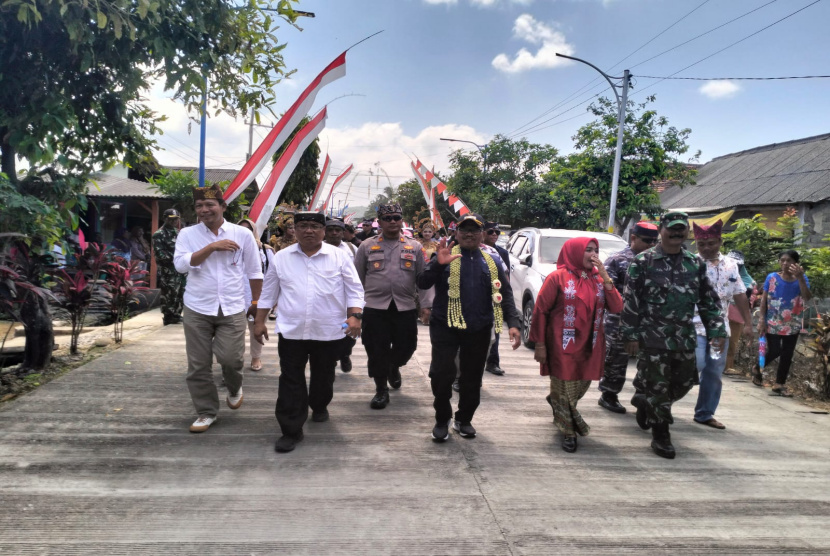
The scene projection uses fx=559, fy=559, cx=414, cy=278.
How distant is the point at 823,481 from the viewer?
402cm

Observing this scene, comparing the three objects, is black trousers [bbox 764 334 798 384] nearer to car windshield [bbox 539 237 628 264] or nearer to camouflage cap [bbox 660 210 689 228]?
car windshield [bbox 539 237 628 264]

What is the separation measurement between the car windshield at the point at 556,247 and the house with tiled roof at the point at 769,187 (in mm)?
5531

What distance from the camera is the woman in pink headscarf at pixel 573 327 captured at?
439 centimetres

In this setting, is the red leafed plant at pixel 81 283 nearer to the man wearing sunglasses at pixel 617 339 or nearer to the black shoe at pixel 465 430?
the black shoe at pixel 465 430

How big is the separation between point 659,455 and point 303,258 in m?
3.16

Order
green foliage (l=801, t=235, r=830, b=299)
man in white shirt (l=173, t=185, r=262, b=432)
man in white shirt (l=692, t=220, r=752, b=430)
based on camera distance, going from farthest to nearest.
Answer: green foliage (l=801, t=235, r=830, b=299), man in white shirt (l=692, t=220, r=752, b=430), man in white shirt (l=173, t=185, r=262, b=432)

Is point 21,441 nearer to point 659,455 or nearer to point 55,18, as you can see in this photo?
point 55,18

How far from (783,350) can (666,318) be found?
338cm

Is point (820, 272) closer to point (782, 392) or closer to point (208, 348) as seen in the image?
point (782, 392)

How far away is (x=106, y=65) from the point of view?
5672 millimetres

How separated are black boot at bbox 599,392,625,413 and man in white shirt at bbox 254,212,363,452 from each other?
108 inches

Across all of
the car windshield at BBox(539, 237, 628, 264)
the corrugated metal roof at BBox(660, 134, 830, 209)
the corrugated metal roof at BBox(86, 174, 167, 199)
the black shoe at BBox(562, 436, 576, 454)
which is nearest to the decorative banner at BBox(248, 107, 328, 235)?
the black shoe at BBox(562, 436, 576, 454)

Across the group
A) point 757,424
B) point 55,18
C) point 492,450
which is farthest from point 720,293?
point 55,18

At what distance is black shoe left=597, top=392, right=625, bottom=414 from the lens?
17.8 ft
